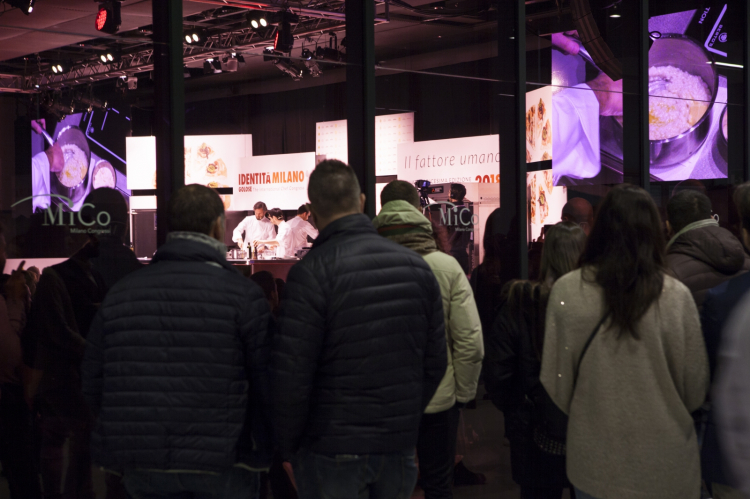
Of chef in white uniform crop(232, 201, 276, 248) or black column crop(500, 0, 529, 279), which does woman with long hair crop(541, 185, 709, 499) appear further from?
chef in white uniform crop(232, 201, 276, 248)

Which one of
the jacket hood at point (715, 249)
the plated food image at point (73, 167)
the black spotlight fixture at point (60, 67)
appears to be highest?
the black spotlight fixture at point (60, 67)

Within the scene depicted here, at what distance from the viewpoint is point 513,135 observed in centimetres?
509

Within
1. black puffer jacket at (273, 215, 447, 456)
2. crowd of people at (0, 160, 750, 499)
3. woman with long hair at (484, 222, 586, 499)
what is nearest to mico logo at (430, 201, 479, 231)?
woman with long hair at (484, 222, 586, 499)

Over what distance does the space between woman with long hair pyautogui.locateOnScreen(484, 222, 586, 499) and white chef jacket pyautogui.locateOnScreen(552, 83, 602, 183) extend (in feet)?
7.69

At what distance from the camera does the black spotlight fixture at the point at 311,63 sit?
15.6 ft

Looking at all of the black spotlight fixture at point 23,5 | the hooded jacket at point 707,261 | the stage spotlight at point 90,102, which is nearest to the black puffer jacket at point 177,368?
the stage spotlight at point 90,102

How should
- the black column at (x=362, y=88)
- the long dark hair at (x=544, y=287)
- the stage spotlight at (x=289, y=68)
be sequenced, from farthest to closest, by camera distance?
the stage spotlight at (x=289, y=68) < the black column at (x=362, y=88) < the long dark hair at (x=544, y=287)

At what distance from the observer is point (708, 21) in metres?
6.53

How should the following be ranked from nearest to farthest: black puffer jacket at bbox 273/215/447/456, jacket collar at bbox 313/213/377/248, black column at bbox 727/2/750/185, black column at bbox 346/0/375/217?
black puffer jacket at bbox 273/215/447/456
jacket collar at bbox 313/213/377/248
black column at bbox 346/0/375/217
black column at bbox 727/2/750/185

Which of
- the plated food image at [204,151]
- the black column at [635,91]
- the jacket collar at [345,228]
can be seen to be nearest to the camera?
the jacket collar at [345,228]

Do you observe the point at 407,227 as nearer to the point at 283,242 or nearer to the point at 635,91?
the point at 283,242

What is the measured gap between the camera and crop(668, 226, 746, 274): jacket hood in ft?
11.8

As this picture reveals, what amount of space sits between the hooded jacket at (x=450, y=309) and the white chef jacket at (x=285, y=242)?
1.71 metres

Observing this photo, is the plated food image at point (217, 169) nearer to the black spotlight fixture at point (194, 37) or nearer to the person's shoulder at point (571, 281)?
the black spotlight fixture at point (194, 37)
